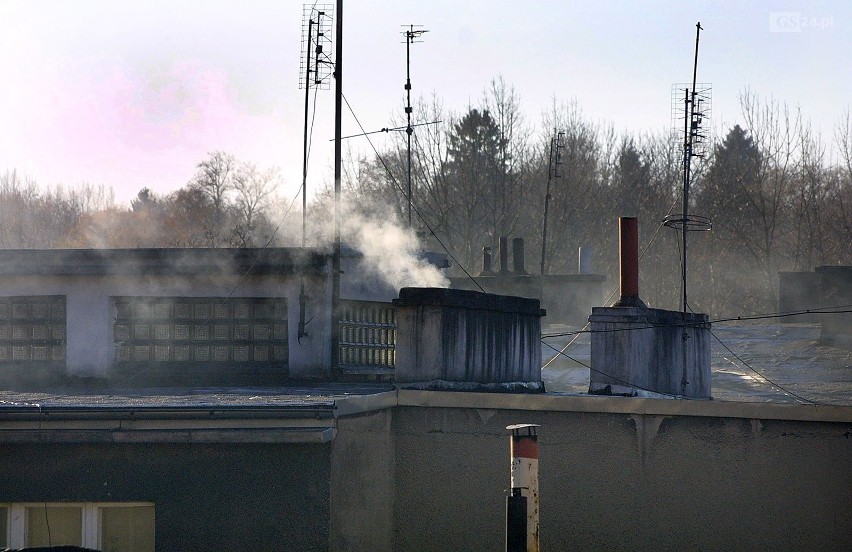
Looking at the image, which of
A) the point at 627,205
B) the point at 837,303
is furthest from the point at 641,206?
the point at 837,303

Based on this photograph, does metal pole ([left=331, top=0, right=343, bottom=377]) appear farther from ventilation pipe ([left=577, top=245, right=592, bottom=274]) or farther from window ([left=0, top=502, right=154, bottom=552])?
ventilation pipe ([left=577, top=245, right=592, bottom=274])

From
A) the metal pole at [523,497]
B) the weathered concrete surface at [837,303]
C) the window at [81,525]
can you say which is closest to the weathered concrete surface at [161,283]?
the window at [81,525]

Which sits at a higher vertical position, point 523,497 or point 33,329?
point 33,329

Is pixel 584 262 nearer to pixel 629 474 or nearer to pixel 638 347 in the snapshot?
pixel 638 347

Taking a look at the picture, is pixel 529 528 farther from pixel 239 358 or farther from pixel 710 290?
pixel 710 290

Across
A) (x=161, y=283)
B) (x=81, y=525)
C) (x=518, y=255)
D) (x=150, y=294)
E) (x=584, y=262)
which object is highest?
(x=518, y=255)

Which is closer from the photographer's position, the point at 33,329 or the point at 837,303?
the point at 33,329

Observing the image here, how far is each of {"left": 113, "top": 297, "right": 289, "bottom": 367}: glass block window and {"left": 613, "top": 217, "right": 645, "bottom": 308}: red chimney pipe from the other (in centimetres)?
534

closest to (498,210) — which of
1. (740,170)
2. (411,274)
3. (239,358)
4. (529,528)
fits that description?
(740,170)

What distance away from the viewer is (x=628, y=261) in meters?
16.2

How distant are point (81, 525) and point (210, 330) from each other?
6517mm

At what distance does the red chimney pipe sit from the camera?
51.5 ft

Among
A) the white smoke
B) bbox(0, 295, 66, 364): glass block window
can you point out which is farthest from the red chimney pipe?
bbox(0, 295, 66, 364): glass block window

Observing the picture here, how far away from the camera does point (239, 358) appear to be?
55.1 ft
